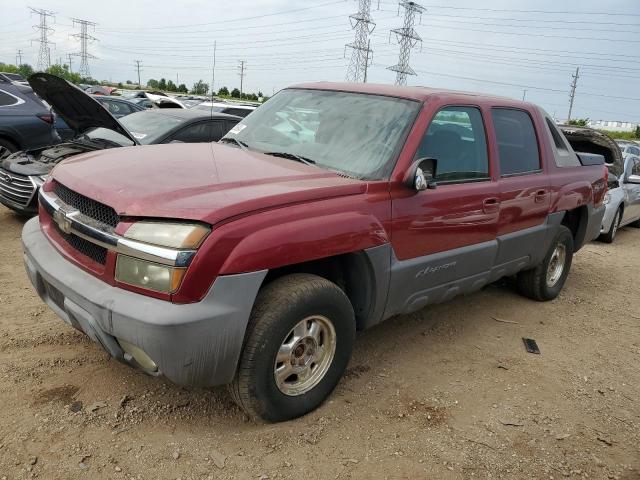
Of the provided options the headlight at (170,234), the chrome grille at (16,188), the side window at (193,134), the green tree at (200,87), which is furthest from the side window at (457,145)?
the green tree at (200,87)

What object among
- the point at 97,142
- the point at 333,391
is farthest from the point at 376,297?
the point at 97,142

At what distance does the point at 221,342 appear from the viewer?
2.53 metres

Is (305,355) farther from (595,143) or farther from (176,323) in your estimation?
(595,143)

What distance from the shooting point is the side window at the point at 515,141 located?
4.30 m

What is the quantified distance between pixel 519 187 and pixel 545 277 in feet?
4.74

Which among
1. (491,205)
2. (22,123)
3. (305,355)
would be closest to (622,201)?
(491,205)

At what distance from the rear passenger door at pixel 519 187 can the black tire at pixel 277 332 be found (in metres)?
1.82

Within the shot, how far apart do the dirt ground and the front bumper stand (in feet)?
1.48

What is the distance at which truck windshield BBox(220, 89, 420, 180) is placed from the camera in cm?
341

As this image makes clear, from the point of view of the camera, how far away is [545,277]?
5.40m

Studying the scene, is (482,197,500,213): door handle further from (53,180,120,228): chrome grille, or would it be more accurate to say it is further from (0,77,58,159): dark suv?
(0,77,58,159): dark suv

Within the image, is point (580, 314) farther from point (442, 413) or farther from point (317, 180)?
point (317, 180)

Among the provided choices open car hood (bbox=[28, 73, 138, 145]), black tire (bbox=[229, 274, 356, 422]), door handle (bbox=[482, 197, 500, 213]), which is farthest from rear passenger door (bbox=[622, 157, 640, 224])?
black tire (bbox=[229, 274, 356, 422])

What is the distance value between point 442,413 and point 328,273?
3.53 feet
